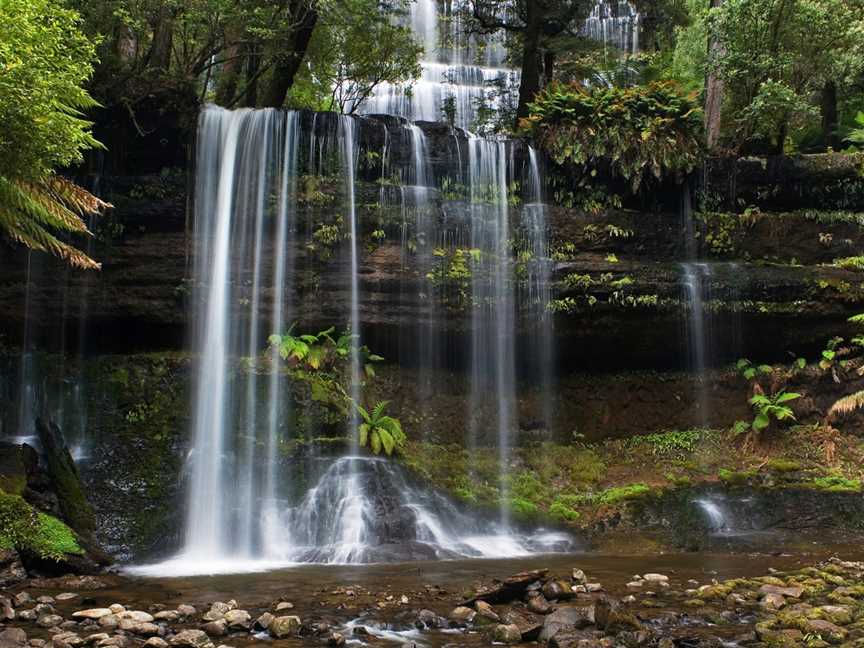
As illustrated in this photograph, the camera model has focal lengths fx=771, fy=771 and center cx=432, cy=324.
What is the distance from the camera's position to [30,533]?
347 inches

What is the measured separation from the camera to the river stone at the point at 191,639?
605 centimetres

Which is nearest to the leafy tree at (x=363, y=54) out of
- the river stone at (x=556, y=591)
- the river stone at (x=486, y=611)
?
the river stone at (x=556, y=591)

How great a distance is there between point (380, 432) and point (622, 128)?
797cm

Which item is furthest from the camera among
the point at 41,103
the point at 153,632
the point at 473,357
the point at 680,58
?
the point at 680,58

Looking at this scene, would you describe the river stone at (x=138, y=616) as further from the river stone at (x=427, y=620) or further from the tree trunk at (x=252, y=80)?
the tree trunk at (x=252, y=80)

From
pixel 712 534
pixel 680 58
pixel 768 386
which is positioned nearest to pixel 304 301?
pixel 712 534

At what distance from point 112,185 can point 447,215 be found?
643 cm

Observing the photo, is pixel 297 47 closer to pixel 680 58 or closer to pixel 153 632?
pixel 680 58

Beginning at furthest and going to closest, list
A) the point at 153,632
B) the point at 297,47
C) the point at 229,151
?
the point at 297,47 < the point at 229,151 < the point at 153,632

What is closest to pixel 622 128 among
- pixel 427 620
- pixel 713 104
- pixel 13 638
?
pixel 713 104

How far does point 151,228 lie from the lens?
48.2 ft

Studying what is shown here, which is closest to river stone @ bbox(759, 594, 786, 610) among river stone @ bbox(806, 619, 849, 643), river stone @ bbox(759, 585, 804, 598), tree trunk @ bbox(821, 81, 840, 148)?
river stone @ bbox(759, 585, 804, 598)

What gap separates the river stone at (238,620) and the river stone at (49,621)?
141cm

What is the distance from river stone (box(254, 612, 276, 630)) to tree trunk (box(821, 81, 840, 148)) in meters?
19.1
